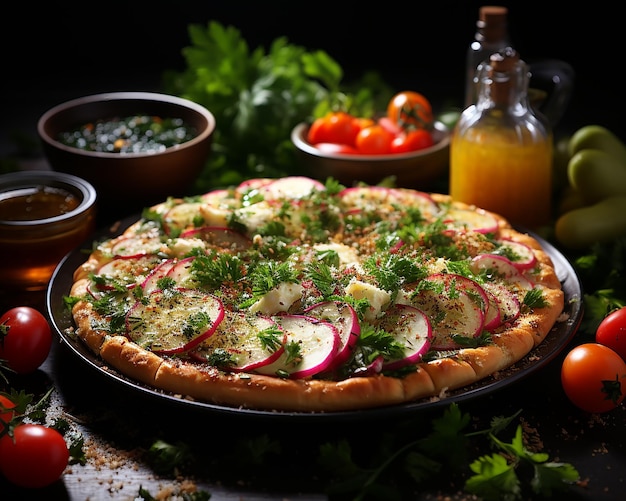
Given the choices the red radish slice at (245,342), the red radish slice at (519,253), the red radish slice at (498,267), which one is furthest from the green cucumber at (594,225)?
the red radish slice at (245,342)

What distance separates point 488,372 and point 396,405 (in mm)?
465

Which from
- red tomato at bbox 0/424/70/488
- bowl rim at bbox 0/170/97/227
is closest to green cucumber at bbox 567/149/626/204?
bowl rim at bbox 0/170/97/227

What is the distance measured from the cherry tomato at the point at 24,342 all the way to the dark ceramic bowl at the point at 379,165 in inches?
92.0

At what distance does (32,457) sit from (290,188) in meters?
2.50

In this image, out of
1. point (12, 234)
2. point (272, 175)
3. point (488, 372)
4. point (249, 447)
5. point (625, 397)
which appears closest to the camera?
point (249, 447)

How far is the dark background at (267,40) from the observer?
812 cm

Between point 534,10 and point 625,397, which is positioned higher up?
point 534,10

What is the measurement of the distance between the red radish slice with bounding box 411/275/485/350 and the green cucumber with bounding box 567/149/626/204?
1.76 meters

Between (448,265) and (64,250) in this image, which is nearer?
(448,265)

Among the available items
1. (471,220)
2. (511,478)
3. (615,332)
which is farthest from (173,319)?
(615,332)

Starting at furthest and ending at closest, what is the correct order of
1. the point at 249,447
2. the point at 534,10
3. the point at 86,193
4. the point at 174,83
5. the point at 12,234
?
the point at 534,10
the point at 174,83
the point at 86,193
the point at 12,234
the point at 249,447

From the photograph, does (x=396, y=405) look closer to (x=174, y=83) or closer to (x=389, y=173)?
(x=389, y=173)

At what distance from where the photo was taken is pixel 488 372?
3.82 metres

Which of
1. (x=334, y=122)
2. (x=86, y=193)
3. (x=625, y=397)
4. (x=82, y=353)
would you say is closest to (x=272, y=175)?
(x=334, y=122)
